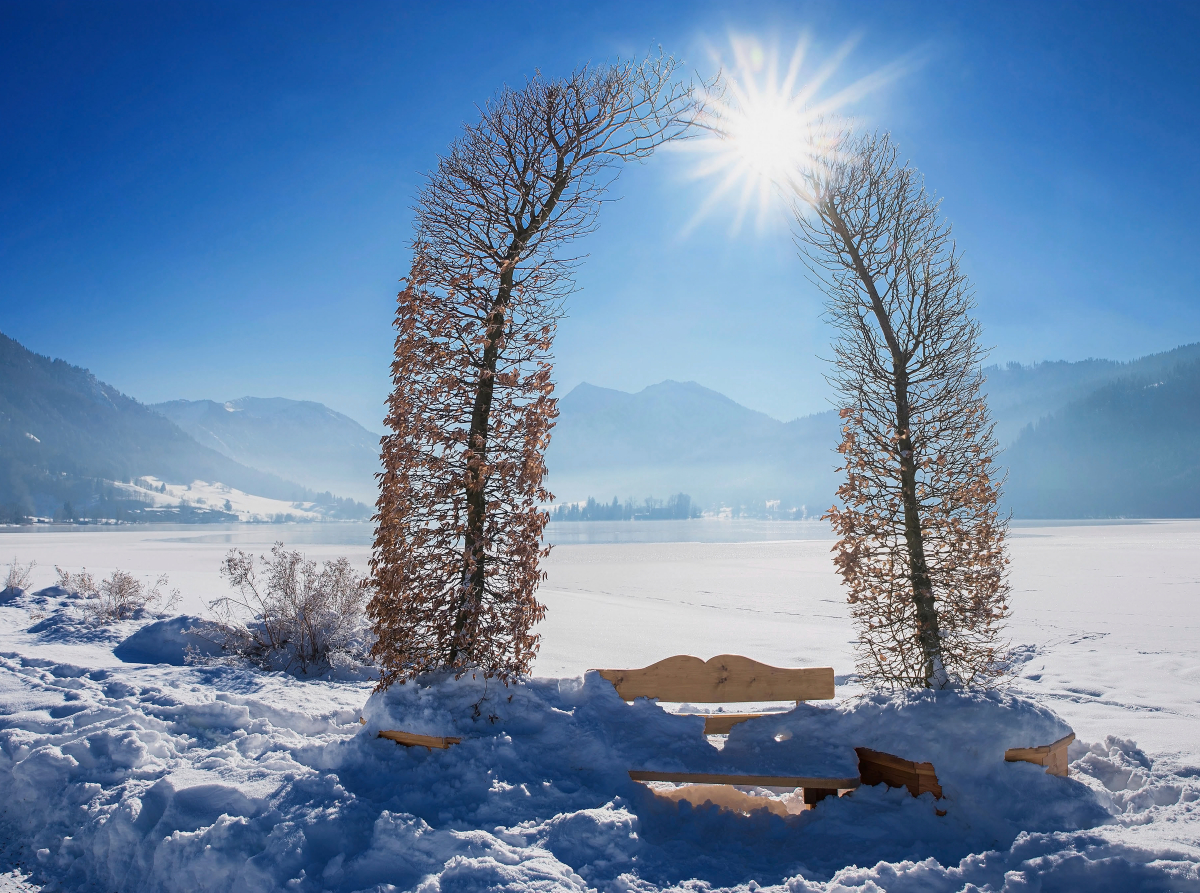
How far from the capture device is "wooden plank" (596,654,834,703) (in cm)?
454

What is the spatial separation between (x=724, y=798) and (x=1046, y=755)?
6.57 ft

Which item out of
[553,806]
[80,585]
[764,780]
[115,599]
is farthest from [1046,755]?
[80,585]

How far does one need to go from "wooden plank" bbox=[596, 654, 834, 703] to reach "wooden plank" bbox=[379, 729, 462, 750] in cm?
125

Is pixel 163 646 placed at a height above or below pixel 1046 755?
below

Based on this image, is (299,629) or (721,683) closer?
(721,683)

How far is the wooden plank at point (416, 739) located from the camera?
162 inches

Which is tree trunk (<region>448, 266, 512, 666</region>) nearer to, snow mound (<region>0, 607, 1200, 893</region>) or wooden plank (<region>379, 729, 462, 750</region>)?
snow mound (<region>0, 607, 1200, 893</region>)

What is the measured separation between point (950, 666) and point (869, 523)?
1.20m

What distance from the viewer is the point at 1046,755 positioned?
12.1 feet

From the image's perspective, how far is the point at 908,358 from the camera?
5086mm

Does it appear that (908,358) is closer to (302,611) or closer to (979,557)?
(979,557)

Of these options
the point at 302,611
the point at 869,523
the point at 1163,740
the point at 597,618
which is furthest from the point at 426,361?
the point at 597,618

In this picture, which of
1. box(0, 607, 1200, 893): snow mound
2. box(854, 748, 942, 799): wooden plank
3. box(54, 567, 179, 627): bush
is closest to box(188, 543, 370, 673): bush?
box(54, 567, 179, 627): bush

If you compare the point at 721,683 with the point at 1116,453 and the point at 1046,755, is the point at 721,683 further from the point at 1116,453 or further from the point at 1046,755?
the point at 1116,453
